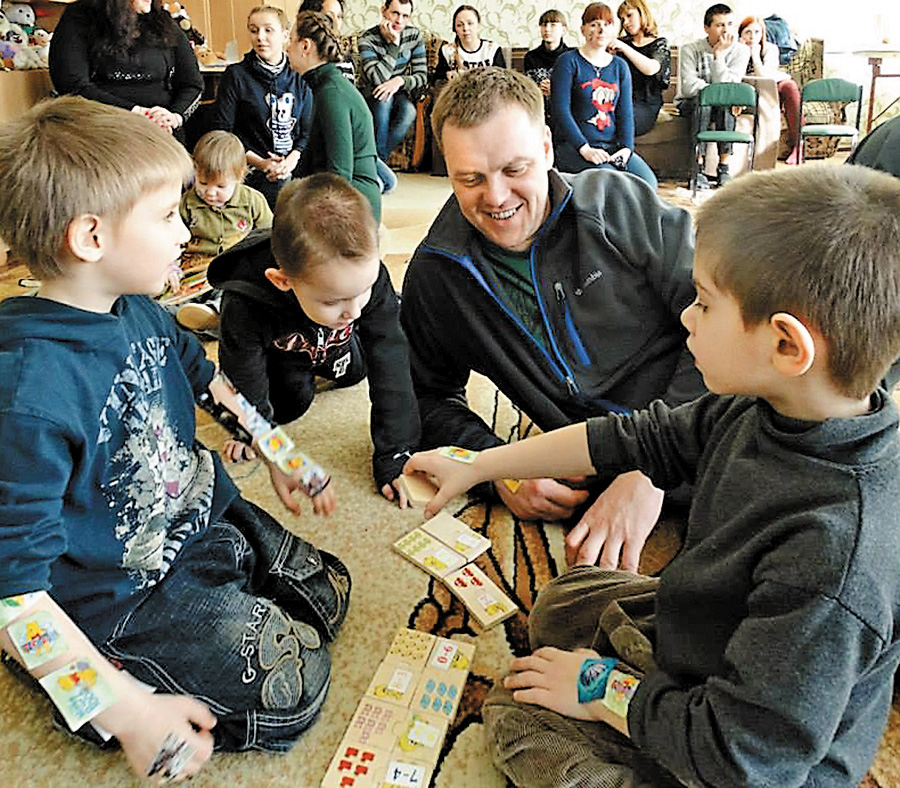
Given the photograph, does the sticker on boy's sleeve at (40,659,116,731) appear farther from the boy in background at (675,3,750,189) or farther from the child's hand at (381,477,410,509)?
the boy in background at (675,3,750,189)

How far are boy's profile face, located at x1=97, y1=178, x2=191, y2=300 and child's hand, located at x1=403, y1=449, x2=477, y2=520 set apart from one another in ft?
1.55

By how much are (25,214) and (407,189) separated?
179 inches

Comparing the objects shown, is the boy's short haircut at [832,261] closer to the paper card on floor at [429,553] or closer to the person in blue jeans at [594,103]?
the paper card on floor at [429,553]

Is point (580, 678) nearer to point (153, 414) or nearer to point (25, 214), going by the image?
point (153, 414)

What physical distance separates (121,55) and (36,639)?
298cm

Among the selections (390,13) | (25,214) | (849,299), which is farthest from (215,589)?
(390,13)

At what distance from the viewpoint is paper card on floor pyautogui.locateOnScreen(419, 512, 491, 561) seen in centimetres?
149

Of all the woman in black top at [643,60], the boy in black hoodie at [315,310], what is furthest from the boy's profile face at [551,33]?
the boy in black hoodie at [315,310]

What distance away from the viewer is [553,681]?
105cm

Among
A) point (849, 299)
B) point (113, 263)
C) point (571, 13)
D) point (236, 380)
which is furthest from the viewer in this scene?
point (571, 13)

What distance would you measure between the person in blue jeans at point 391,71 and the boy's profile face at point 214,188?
2.60m

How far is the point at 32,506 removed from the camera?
0.88m

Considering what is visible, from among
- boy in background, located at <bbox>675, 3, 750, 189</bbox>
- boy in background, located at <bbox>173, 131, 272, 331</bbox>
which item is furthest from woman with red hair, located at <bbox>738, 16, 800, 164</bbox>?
boy in background, located at <bbox>173, 131, 272, 331</bbox>

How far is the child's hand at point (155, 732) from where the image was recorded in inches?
35.3
